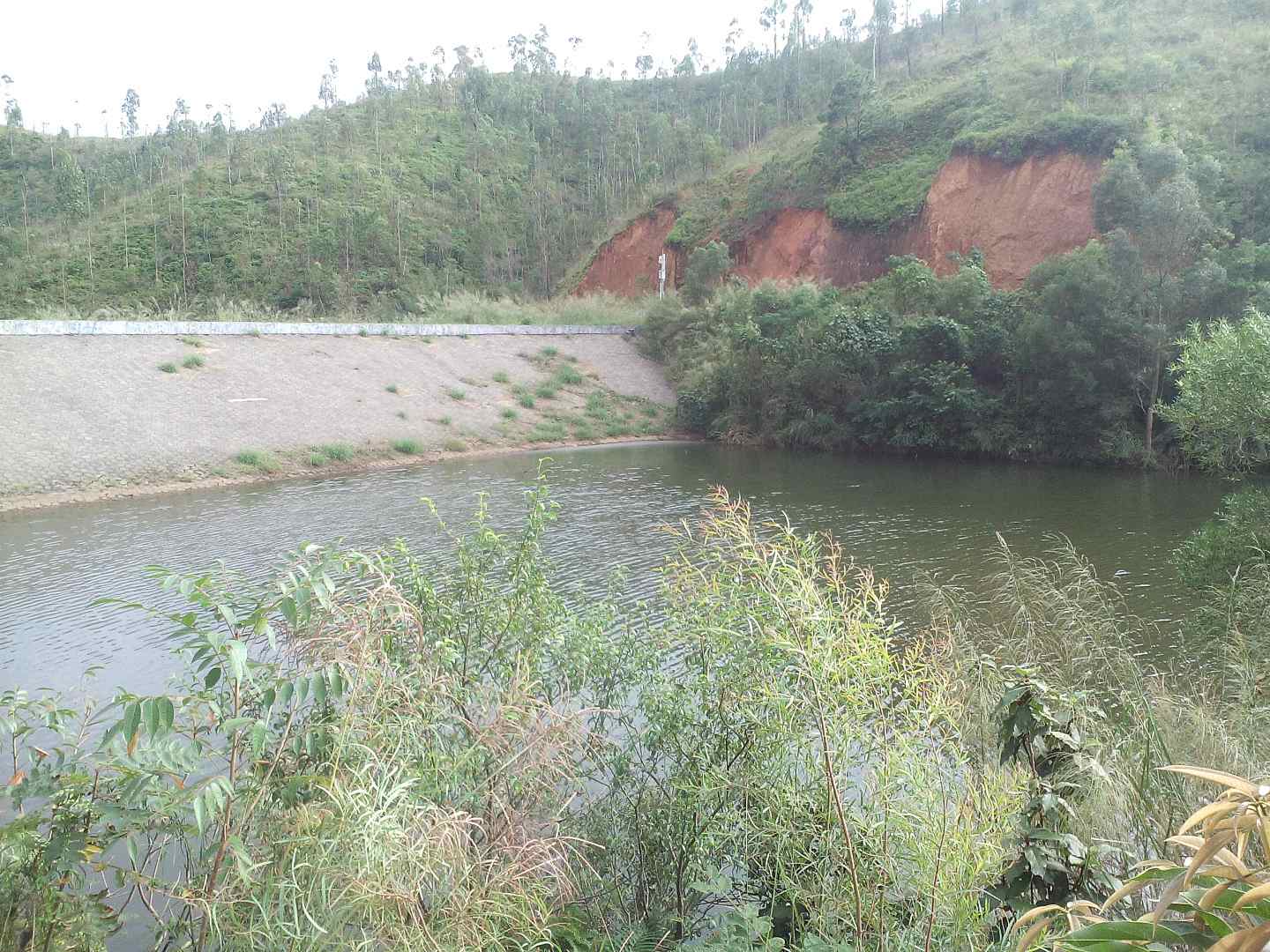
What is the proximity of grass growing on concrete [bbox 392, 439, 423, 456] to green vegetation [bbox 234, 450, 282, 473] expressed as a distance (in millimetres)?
4118

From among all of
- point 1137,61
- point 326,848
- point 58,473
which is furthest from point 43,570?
point 1137,61

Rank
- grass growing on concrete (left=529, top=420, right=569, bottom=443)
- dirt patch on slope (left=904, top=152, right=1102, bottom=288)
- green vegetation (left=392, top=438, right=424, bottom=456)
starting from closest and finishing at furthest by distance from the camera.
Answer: green vegetation (left=392, top=438, right=424, bottom=456) < grass growing on concrete (left=529, top=420, right=569, bottom=443) < dirt patch on slope (left=904, top=152, right=1102, bottom=288)

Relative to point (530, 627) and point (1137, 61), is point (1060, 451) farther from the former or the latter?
point (530, 627)

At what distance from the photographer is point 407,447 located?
27.3 metres

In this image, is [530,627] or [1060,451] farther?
[1060,451]

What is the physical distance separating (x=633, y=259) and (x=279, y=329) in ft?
96.7

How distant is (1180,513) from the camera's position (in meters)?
17.5

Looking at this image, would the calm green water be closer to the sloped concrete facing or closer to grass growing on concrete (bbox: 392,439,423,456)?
grass growing on concrete (bbox: 392,439,423,456)

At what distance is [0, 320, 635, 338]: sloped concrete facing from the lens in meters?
24.8

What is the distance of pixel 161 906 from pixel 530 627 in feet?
8.49

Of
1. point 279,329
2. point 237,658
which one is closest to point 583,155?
point 279,329

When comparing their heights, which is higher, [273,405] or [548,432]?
[273,405]

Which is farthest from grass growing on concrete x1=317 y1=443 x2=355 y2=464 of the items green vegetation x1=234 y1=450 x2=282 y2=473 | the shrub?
the shrub

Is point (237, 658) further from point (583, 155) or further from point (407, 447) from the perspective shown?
point (583, 155)
